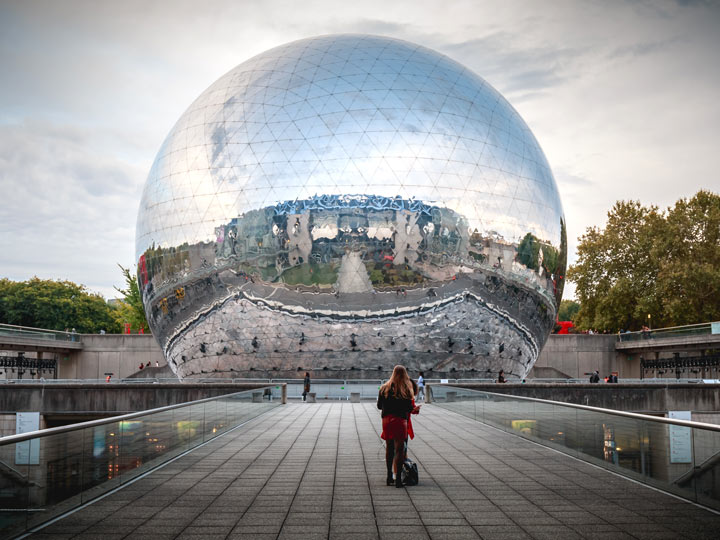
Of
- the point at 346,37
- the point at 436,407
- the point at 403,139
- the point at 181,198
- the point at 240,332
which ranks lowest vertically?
the point at 436,407

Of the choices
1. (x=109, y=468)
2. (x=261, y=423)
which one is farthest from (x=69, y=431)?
(x=261, y=423)

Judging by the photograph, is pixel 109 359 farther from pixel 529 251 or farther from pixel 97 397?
pixel 529 251

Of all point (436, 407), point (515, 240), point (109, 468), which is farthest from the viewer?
point (515, 240)

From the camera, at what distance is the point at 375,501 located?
6793mm

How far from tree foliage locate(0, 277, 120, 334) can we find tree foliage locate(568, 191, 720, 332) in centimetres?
4393

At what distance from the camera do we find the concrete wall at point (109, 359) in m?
40.4

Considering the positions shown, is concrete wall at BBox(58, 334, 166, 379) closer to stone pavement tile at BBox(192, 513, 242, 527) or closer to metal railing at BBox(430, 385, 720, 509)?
metal railing at BBox(430, 385, 720, 509)

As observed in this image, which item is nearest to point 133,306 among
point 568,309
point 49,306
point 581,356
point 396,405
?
point 49,306

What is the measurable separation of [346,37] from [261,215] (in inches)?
321

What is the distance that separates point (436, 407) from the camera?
20.4 metres

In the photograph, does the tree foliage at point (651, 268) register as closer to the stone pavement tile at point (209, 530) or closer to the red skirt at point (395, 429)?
the red skirt at point (395, 429)

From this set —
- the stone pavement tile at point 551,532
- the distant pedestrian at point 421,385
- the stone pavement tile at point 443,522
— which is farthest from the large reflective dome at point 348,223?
the stone pavement tile at point 551,532

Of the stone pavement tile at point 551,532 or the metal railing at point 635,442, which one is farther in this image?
the metal railing at point 635,442

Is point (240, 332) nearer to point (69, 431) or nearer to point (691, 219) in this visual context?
point (69, 431)
